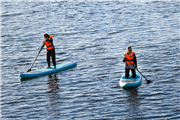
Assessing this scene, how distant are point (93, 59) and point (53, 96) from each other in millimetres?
5758

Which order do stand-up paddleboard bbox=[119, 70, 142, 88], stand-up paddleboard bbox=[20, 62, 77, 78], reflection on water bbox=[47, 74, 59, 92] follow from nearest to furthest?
stand-up paddleboard bbox=[119, 70, 142, 88]
reflection on water bbox=[47, 74, 59, 92]
stand-up paddleboard bbox=[20, 62, 77, 78]

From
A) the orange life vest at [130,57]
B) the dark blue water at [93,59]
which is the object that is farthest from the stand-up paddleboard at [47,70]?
the orange life vest at [130,57]

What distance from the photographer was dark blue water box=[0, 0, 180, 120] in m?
13.9

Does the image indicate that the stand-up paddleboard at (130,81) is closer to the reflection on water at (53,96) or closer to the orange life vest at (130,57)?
the orange life vest at (130,57)

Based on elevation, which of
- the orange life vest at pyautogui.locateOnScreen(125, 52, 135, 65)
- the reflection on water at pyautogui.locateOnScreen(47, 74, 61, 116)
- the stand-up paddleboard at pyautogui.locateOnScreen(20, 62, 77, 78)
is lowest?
the reflection on water at pyautogui.locateOnScreen(47, 74, 61, 116)

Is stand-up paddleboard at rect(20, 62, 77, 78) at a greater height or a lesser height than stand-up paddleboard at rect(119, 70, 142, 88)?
greater

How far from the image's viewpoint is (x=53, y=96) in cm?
1535

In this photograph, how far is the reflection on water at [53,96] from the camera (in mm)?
13809

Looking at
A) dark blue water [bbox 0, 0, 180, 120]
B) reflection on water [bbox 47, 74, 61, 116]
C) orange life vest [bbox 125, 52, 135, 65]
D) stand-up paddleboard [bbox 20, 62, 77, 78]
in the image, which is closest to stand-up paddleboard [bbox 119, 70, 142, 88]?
dark blue water [bbox 0, 0, 180, 120]

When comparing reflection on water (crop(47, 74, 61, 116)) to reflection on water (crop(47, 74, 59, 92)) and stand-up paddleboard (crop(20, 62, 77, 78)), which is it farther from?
stand-up paddleboard (crop(20, 62, 77, 78))

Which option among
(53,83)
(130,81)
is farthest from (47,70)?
(130,81)

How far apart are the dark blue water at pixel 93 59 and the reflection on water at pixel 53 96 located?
0.13ft

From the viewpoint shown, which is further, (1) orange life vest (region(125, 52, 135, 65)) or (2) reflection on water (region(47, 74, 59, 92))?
(2) reflection on water (region(47, 74, 59, 92))

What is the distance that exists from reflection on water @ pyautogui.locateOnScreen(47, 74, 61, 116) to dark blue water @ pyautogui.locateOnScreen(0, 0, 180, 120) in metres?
0.04
